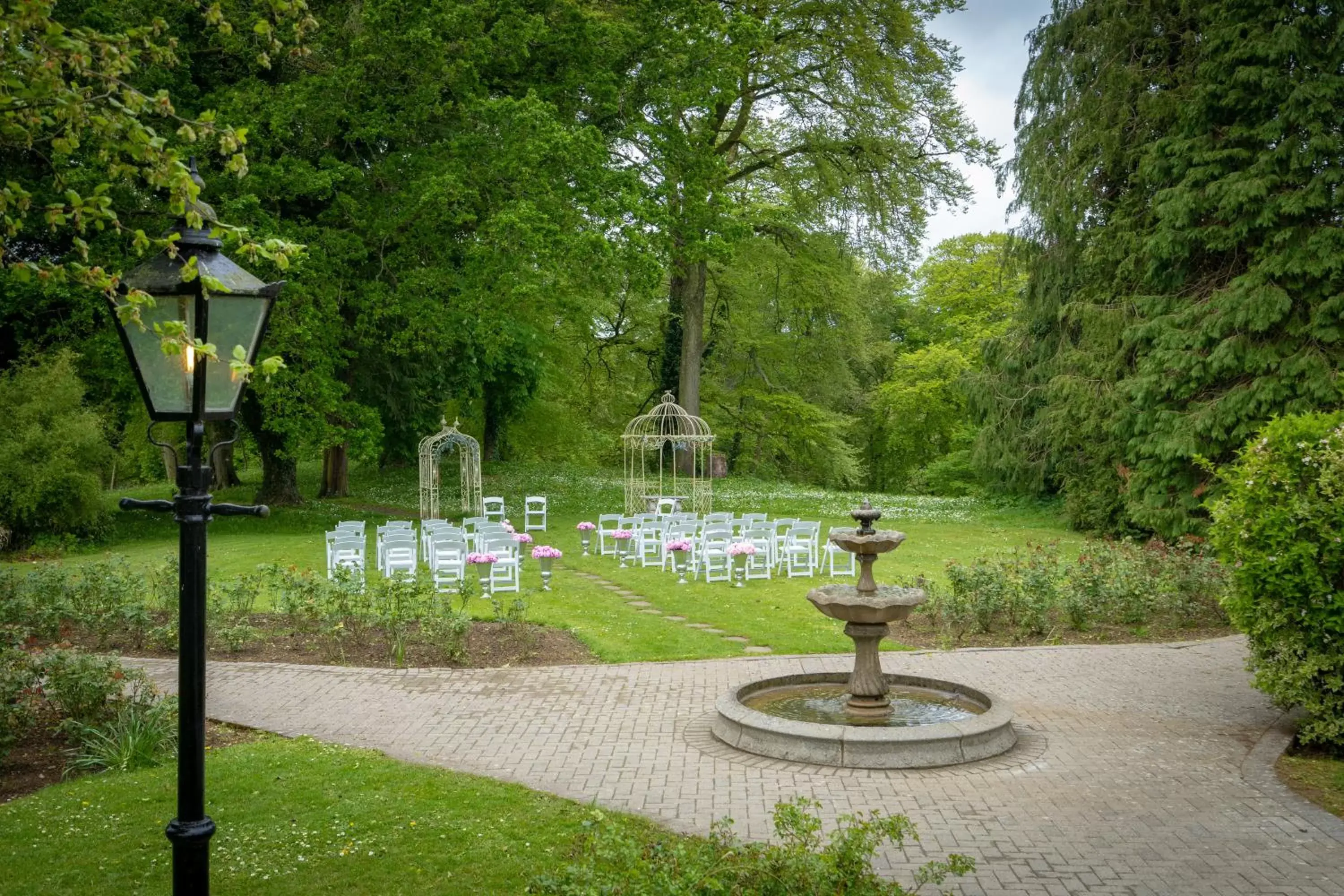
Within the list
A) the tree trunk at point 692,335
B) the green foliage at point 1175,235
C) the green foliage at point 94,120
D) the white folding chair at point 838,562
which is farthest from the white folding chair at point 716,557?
the tree trunk at point 692,335

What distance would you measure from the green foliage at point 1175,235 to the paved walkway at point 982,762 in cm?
910

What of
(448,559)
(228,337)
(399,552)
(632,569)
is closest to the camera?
(228,337)

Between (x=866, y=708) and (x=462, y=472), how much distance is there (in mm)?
19809

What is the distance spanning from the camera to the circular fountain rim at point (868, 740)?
777 cm

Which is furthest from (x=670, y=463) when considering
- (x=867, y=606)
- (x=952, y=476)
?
(x=867, y=606)

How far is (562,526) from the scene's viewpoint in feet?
80.4

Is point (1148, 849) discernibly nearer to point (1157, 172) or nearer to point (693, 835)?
point (693, 835)

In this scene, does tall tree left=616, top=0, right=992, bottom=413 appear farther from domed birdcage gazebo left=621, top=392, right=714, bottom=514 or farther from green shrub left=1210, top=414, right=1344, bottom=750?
green shrub left=1210, top=414, right=1344, bottom=750

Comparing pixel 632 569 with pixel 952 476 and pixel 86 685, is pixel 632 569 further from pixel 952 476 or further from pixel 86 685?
pixel 952 476

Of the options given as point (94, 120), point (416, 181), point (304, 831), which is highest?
point (416, 181)

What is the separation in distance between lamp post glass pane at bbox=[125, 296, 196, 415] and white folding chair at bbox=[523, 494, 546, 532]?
16928mm

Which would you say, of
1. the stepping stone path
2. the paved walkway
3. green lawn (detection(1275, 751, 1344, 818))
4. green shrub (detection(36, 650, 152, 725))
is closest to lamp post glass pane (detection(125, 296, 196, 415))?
the paved walkway

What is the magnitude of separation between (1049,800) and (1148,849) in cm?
93

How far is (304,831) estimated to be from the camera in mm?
6156
